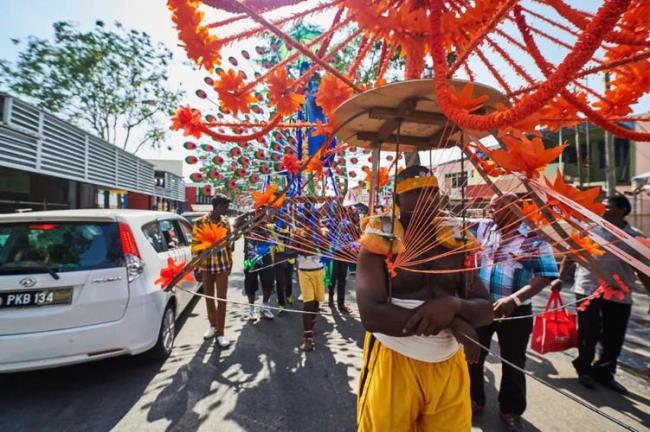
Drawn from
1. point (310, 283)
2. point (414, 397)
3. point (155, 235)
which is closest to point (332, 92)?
point (414, 397)

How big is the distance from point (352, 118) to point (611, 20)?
1.00 metres

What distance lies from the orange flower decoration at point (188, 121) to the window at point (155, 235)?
74.7 inches

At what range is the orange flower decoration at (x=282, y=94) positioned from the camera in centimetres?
184

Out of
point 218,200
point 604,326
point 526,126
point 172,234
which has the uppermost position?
point 526,126

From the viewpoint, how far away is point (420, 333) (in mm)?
1314

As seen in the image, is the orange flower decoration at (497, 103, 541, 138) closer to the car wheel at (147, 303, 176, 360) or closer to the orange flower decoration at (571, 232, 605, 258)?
the orange flower decoration at (571, 232, 605, 258)

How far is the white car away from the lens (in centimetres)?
262

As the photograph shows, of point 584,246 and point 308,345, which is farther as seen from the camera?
point 308,345

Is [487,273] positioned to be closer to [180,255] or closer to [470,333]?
[470,333]

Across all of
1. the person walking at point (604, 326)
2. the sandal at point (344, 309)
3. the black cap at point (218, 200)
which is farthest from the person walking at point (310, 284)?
the person walking at point (604, 326)

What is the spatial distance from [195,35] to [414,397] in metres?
1.97

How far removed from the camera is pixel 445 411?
1.50 metres

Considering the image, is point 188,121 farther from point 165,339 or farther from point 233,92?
point 165,339

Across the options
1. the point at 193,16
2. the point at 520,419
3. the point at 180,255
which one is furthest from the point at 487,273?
the point at 180,255
